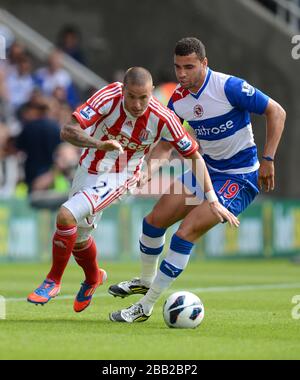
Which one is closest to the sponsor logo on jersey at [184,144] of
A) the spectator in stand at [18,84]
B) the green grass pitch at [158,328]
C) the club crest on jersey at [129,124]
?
the club crest on jersey at [129,124]

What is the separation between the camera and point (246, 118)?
10.0 m

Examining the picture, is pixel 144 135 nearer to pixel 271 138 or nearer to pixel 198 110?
pixel 198 110

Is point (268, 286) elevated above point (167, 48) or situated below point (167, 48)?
below

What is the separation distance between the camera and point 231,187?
9.84 metres

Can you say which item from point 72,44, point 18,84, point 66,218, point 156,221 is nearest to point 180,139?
point 156,221

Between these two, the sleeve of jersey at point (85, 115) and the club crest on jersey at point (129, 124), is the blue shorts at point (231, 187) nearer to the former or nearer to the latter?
the club crest on jersey at point (129, 124)

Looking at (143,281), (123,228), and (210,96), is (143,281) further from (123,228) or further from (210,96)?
(123,228)

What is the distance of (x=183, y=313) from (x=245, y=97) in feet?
6.63

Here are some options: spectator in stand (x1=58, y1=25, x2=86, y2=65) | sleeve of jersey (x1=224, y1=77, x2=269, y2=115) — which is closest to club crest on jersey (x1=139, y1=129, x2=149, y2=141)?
sleeve of jersey (x1=224, y1=77, x2=269, y2=115)

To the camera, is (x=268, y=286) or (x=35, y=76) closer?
(x=268, y=286)

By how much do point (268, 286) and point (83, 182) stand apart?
4970 millimetres
